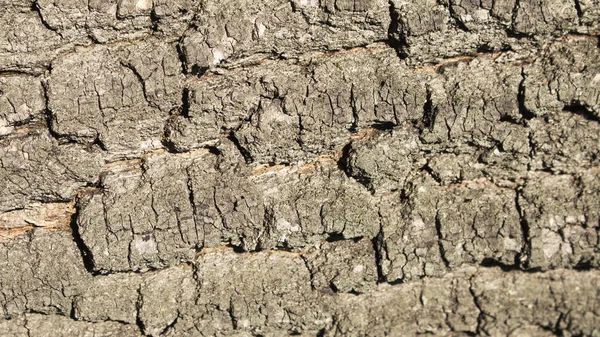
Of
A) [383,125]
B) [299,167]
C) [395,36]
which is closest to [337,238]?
[299,167]

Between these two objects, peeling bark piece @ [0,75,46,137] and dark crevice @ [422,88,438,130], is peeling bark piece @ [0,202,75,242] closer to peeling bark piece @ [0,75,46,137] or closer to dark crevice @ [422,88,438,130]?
peeling bark piece @ [0,75,46,137]

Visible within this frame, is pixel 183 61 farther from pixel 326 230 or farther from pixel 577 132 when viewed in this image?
pixel 577 132

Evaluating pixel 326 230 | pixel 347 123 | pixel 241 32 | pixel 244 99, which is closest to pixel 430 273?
pixel 326 230

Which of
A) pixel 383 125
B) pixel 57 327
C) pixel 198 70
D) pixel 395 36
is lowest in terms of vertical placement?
pixel 57 327

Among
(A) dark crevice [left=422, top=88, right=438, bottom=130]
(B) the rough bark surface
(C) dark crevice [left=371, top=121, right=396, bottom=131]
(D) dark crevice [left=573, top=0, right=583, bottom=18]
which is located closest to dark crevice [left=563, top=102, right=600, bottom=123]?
(B) the rough bark surface

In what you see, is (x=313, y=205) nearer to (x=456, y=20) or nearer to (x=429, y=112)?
(x=429, y=112)

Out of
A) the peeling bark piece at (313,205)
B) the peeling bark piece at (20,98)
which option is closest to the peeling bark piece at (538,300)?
the peeling bark piece at (313,205)
